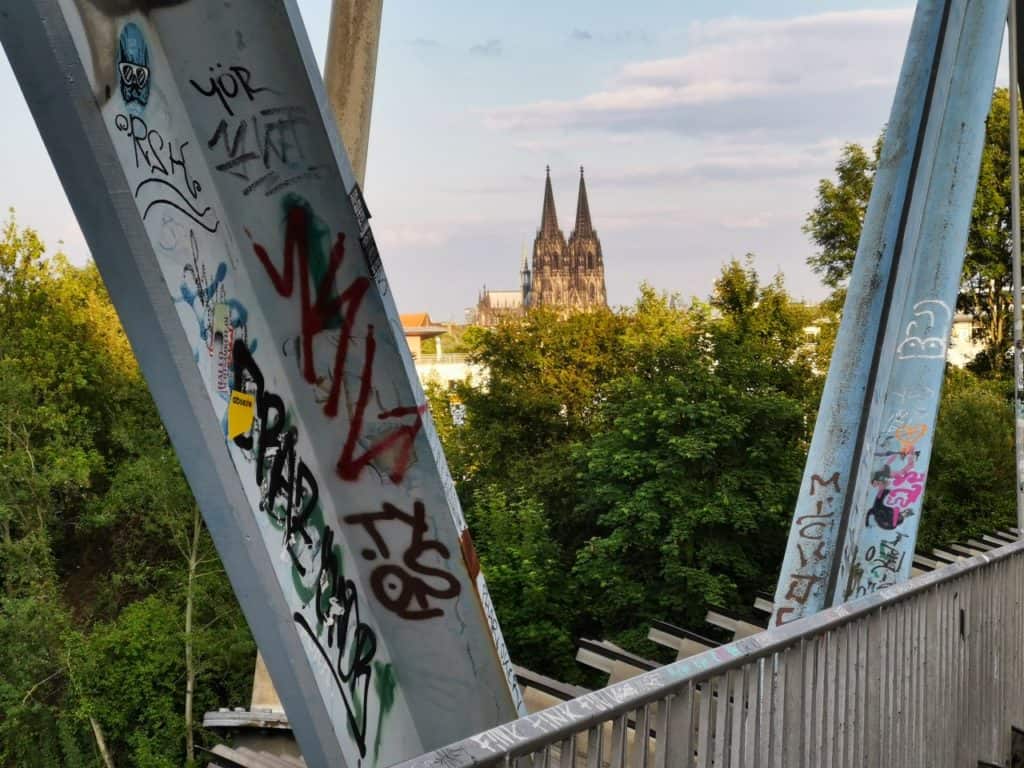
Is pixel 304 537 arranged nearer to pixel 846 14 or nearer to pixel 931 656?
pixel 931 656

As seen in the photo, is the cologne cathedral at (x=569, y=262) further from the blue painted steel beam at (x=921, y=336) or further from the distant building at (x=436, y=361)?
the blue painted steel beam at (x=921, y=336)

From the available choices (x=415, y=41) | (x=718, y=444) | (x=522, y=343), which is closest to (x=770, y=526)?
(x=718, y=444)

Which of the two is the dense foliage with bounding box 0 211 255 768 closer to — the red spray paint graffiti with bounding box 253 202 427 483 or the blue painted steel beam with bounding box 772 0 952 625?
the blue painted steel beam with bounding box 772 0 952 625

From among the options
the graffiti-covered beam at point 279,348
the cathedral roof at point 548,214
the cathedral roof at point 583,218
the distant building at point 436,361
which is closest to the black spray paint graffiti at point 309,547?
the graffiti-covered beam at point 279,348

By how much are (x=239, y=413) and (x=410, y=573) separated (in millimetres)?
553

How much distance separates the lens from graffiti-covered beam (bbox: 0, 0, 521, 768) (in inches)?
65.9

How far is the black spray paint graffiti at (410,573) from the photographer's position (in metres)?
2.28

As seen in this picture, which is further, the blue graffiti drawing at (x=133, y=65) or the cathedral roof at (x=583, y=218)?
the cathedral roof at (x=583, y=218)

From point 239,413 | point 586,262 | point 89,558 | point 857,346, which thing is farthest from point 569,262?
point 239,413

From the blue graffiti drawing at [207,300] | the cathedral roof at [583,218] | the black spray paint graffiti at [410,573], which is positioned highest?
the cathedral roof at [583,218]

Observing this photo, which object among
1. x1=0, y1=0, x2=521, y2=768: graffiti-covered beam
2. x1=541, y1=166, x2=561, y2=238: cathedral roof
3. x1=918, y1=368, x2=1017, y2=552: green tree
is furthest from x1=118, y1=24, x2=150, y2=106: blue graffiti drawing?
x1=541, y1=166, x2=561, y2=238: cathedral roof

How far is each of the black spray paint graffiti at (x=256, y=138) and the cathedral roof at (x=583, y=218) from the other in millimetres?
104009

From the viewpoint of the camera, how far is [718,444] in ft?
116

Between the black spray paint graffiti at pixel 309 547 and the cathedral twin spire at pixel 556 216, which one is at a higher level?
the cathedral twin spire at pixel 556 216
